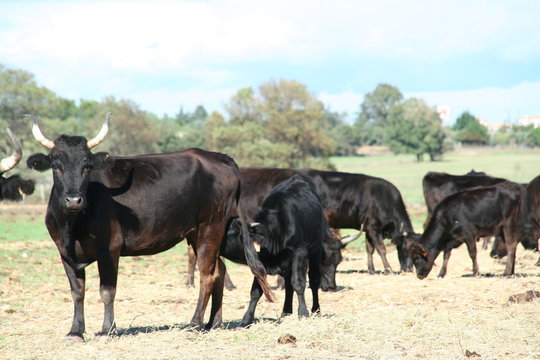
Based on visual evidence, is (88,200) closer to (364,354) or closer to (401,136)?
(364,354)

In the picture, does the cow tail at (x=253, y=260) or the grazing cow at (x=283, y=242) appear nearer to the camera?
the cow tail at (x=253, y=260)

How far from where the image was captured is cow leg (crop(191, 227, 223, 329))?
27.8 ft

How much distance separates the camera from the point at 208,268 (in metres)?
8.52

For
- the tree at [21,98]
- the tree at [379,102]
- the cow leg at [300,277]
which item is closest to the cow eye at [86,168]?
the cow leg at [300,277]

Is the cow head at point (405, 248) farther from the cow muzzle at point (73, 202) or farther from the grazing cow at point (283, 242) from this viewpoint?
the cow muzzle at point (73, 202)

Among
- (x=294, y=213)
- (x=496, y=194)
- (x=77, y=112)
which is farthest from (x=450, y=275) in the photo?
(x=77, y=112)

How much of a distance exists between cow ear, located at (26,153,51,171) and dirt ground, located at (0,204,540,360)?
1.77 m

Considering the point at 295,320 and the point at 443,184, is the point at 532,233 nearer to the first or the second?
the point at 443,184

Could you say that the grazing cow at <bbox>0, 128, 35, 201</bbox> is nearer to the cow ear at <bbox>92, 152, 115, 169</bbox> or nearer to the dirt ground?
the dirt ground

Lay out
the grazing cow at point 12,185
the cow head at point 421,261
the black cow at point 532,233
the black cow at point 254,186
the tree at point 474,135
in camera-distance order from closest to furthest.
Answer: the grazing cow at point 12,185, the black cow at point 254,186, the cow head at point 421,261, the black cow at point 532,233, the tree at point 474,135

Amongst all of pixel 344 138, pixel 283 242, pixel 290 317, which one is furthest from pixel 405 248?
pixel 344 138

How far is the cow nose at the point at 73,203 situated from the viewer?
7031mm

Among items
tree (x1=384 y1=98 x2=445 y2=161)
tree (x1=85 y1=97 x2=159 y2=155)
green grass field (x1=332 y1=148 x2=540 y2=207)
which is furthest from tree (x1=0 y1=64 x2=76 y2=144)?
tree (x1=384 y1=98 x2=445 y2=161)

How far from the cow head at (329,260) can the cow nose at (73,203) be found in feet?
17.6
